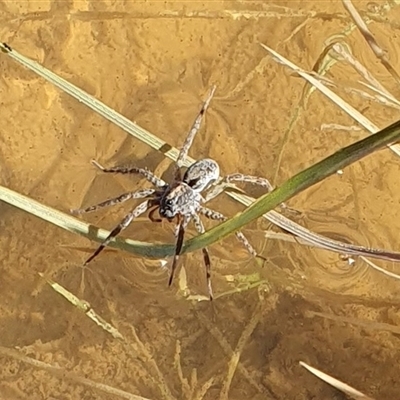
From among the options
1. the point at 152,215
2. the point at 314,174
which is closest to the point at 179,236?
the point at 152,215

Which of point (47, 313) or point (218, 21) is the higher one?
point (218, 21)

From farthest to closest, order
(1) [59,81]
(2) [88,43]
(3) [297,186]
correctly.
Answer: (2) [88,43] < (1) [59,81] < (3) [297,186]

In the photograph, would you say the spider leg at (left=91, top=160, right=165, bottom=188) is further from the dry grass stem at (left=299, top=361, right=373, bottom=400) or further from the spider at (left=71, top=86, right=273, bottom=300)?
the dry grass stem at (left=299, top=361, right=373, bottom=400)

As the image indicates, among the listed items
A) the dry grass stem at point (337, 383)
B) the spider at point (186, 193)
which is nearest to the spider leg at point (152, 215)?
the spider at point (186, 193)

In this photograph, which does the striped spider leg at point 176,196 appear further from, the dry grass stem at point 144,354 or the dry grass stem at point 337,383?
the dry grass stem at point 337,383

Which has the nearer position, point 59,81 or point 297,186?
point 297,186

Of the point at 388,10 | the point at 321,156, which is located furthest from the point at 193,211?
the point at 388,10

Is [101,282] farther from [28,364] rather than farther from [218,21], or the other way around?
[218,21]
